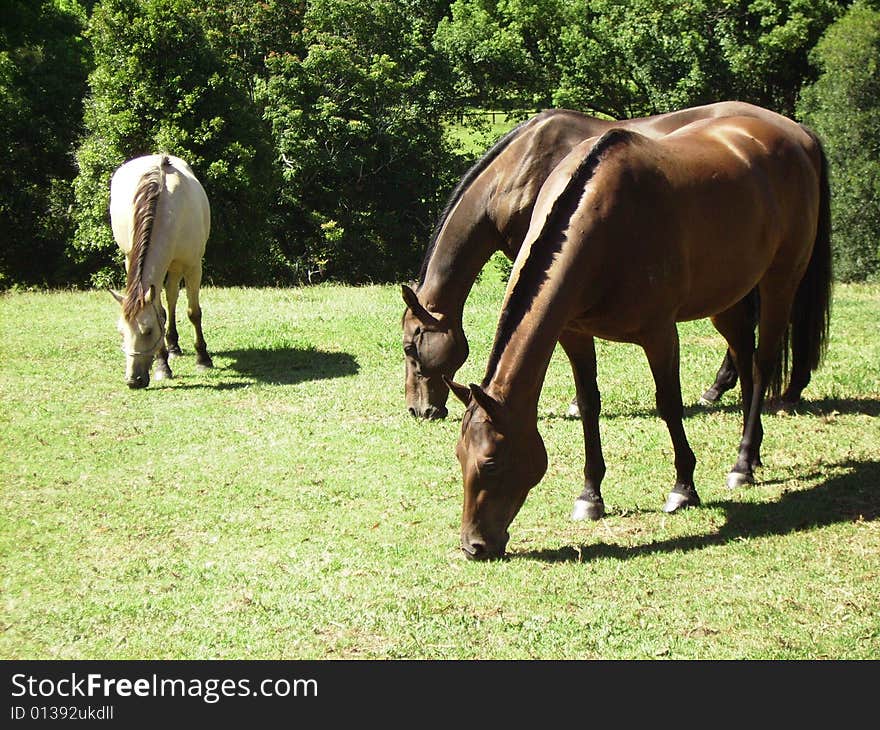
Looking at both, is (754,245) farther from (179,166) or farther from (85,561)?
(179,166)

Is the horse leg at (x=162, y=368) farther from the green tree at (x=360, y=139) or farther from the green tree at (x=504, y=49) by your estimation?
the green tree at (x=504, y=49)

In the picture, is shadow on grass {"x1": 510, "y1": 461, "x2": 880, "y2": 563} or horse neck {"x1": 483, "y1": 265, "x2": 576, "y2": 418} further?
shadow on grass {"x1": 510, "y1": 461, "x2": 880, "y2": 563}

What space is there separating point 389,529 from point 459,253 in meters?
2.44

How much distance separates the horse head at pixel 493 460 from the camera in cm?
531

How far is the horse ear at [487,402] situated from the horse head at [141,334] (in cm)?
575

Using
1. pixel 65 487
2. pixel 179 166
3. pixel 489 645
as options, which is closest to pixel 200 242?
pixel 179 166

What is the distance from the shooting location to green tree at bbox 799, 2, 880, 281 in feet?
62.7

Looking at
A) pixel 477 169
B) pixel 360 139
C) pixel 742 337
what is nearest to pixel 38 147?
pixel 360 139

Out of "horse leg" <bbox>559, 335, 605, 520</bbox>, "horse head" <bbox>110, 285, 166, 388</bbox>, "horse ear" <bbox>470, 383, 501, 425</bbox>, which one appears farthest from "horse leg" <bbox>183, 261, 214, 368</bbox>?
"horse ear" <bbox>470, 383, 501, 425</bbox>

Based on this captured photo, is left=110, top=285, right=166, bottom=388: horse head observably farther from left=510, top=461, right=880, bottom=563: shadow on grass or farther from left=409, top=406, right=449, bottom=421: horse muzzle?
left=510, top=461, right=880, bottom=563: shadow on grass

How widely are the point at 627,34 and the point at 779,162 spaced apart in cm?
1735

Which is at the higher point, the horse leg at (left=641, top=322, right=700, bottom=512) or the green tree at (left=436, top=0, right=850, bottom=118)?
the green tree at (left=436, top=0, right=850, bottom=118)

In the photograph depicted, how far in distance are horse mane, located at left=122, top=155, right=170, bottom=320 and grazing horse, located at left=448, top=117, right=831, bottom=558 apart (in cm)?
518

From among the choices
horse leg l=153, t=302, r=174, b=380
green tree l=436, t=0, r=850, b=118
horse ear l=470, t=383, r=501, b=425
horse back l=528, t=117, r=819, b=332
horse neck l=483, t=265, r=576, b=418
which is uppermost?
green tree l=436, t=0, r=850, b=118
